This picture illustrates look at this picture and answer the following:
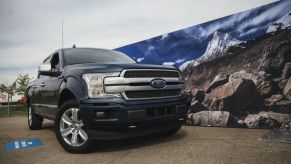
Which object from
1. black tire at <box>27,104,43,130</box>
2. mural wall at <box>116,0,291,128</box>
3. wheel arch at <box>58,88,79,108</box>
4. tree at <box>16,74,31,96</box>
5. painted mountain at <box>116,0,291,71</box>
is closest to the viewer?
wheel arch at <box>58,88,79,108</box>

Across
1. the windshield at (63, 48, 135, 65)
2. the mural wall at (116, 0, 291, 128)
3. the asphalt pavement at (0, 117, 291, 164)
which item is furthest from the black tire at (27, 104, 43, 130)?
the mural wall at (116, 0, 291, 128)

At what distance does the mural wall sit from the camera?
524cm

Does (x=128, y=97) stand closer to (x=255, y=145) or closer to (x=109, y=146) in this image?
(x=109, y=146)

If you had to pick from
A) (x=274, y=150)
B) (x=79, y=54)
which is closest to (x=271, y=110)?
(x=274, y=150)

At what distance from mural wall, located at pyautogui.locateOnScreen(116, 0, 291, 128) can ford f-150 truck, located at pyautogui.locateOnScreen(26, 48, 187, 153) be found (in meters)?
1.70

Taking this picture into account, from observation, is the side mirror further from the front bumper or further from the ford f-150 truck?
the front bumper

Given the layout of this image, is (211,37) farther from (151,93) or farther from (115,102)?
(115,102)

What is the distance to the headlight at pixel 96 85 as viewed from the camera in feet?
12.7

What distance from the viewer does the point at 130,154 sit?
153 inches

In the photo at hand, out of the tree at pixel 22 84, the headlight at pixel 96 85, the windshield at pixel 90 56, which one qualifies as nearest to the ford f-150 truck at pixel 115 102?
the headlight at pixel 96 85

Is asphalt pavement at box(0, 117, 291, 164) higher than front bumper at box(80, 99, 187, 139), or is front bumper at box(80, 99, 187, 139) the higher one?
front bumper at box(80, 99, 187, 139)

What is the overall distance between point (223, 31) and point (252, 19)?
0.70 meters

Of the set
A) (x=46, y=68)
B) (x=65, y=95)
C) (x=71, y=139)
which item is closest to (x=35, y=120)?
(x=46, y=68)

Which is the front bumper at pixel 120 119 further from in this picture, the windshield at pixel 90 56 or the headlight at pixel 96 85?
the windshield at pixel 90 56
